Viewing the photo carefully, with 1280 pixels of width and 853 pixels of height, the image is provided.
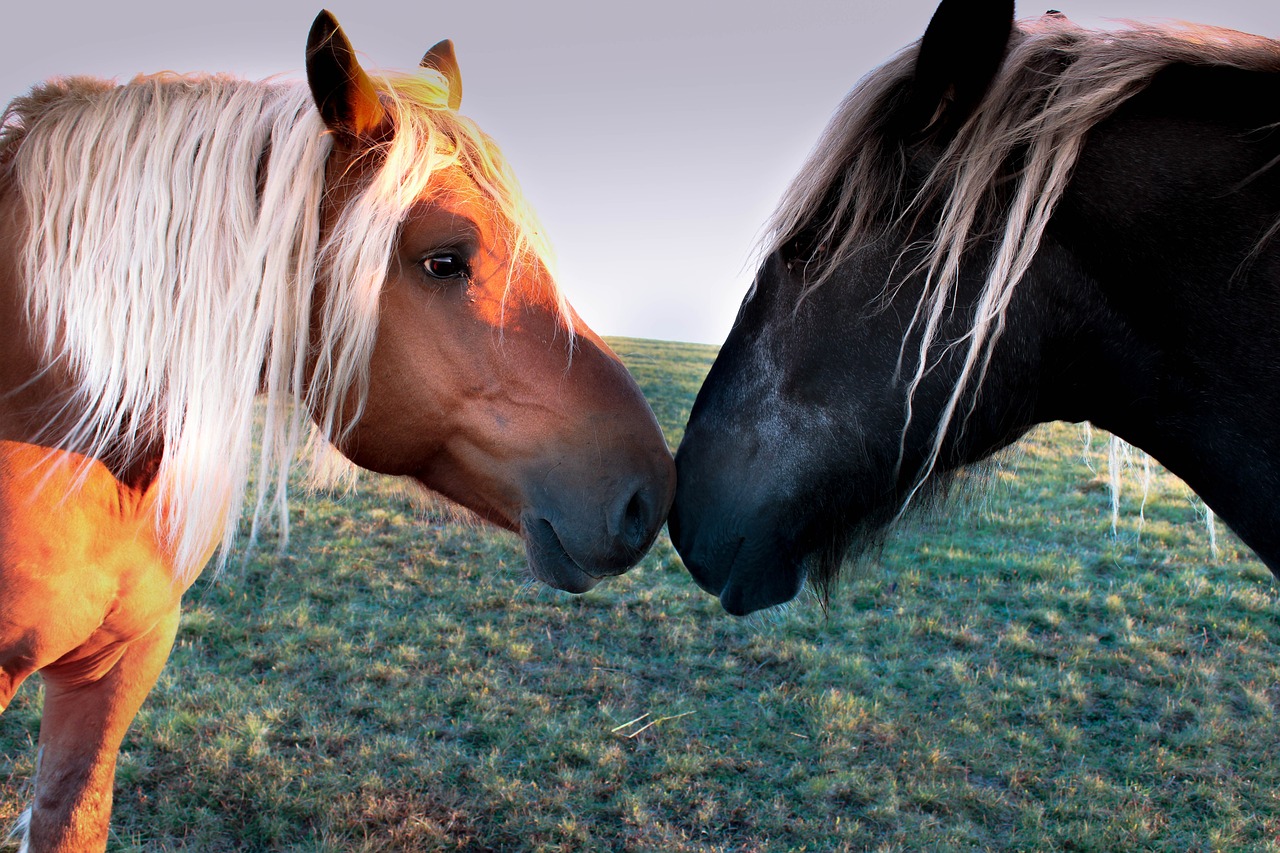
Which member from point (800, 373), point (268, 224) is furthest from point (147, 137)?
point (800, 373)

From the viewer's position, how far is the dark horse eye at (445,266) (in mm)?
1939

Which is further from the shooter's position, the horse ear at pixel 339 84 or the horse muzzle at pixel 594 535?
the horse muzzle at pixel 594 535

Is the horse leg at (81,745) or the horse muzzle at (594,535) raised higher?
the horse muzzle at (594,535)

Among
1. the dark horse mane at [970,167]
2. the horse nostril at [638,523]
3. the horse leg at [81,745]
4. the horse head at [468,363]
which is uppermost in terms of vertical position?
the dark horse mane at [970,167]

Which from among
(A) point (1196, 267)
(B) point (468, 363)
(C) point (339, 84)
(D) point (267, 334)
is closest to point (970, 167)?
(A) point (1196, 267)

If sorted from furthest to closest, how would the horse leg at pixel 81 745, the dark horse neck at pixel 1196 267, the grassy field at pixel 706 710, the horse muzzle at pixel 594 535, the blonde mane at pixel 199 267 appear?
1. the grassy field at pixel 706 710
2. the horse leg at pixel 81 745
3. the horse muzzle at pixel 594 535
4. the blonde mane at pixel 199 267
5. the dark horse neck at pixel 1196 267

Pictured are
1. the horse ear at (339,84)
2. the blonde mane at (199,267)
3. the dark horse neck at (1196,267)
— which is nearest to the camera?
the dark horse neck at (1196,267)

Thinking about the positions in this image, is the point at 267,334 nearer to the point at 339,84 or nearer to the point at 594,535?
the point at 339,84

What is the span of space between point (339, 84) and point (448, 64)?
755 millimetres

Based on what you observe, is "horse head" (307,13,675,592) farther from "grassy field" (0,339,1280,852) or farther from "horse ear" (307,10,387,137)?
"grassy field" (0,339,1280,852)

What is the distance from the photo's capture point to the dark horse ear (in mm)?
1526

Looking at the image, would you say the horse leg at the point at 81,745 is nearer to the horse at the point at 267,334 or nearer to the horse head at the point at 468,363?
the horse at the point at 267,334

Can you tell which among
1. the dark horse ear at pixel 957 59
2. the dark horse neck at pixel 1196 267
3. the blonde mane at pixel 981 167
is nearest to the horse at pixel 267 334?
the blonde mane at pixel 981 167

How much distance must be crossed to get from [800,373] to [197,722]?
→ 3715mm
